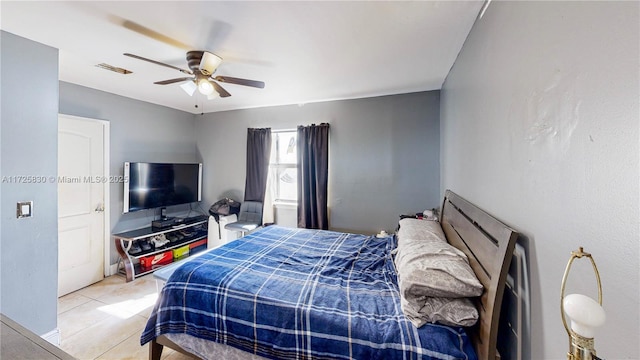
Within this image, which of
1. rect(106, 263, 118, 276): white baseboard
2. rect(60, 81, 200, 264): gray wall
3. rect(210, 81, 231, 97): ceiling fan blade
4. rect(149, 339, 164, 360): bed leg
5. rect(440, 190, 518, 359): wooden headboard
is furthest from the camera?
rect(106, 263, 118, 276): white baseboard

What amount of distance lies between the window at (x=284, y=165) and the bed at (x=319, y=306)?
1.93 m

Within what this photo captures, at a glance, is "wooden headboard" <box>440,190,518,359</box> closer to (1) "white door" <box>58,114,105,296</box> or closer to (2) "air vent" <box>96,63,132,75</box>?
(2) "air vent" <box>96,63,132,75</box>

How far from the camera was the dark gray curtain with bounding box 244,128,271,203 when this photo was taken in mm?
3873

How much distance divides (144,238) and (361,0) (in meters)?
3.93

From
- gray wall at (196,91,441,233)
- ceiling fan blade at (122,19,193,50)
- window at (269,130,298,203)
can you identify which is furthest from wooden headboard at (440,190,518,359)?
window at (269,130,298,203)

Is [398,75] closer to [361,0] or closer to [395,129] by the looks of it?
[395,129]

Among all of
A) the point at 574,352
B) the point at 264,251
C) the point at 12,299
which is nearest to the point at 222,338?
the point at 264,251

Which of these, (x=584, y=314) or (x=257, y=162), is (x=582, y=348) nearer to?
(x=584, y=314)

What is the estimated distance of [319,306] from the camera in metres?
1.33

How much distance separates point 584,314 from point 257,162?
385cm

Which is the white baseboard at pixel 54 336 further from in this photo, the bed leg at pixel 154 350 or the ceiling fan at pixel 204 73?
the ceiling fan at pixel 204 73

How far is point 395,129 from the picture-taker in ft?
10.4

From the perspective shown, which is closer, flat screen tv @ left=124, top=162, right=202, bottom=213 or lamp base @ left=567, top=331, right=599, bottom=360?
lamp base @ left=567, top=331, right=599, bottom=360

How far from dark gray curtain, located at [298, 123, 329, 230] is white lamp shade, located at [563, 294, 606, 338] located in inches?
119
